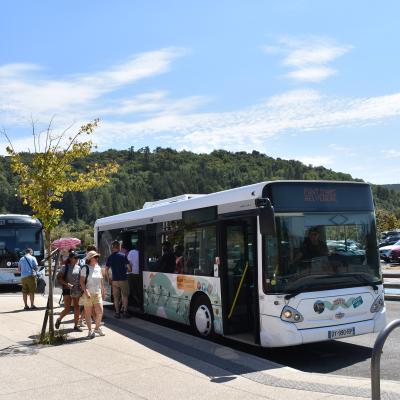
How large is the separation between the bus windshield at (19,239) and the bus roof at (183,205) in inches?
281

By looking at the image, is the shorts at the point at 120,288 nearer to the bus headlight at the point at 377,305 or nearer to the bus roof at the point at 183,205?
the bus roof at the point at 183,205

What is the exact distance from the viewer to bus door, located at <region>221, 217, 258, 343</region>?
917 cm

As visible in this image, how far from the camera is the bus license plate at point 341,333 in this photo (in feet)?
27.2

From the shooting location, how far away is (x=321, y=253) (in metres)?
8.44

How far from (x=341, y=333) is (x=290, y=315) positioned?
0.94m

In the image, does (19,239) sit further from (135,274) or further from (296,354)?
(296,354)

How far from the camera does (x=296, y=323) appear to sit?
8070 millimetres

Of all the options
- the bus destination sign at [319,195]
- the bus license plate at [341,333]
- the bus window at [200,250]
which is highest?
the bus destination sign at [319,195]

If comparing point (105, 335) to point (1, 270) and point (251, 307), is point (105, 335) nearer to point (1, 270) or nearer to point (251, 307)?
point (251, 307)

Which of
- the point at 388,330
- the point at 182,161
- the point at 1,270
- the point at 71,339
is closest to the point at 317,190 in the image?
the point at 388,330

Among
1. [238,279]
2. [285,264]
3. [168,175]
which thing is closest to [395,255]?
[238,279]

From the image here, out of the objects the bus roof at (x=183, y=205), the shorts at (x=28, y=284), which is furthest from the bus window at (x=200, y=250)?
the shorts at (x=28, y=284)

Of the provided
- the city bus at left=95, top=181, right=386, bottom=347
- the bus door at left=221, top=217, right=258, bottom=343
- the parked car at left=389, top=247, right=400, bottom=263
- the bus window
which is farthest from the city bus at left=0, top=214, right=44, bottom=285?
the parked car at left=389, top=247, right=400, bottom=263

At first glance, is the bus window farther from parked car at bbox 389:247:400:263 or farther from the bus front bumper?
parked car at bbox 389:247:400:263
